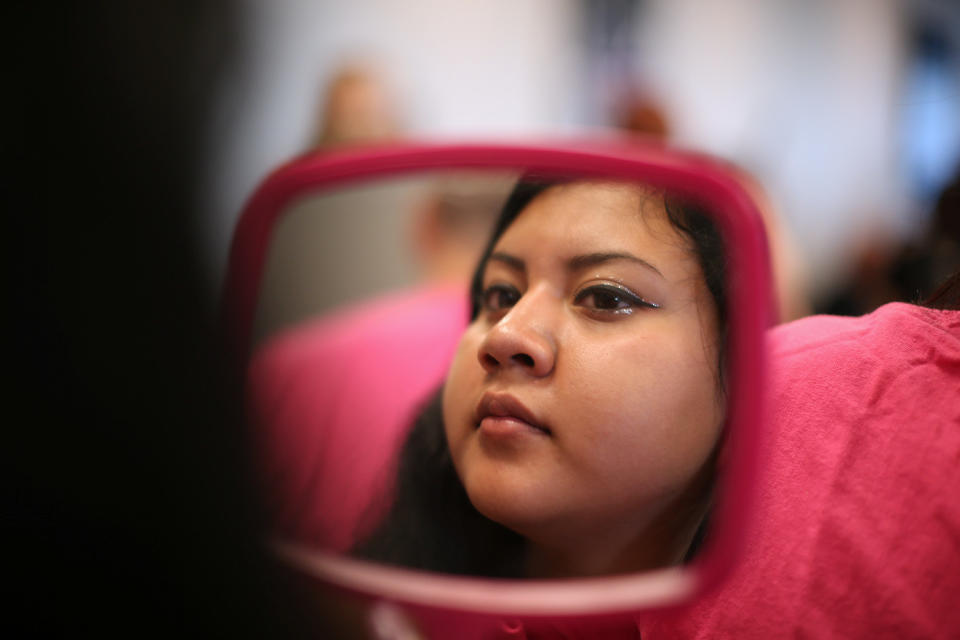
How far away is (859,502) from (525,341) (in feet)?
0.48

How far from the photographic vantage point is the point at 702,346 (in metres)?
0.31

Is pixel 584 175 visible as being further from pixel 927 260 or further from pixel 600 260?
pixel 927 260

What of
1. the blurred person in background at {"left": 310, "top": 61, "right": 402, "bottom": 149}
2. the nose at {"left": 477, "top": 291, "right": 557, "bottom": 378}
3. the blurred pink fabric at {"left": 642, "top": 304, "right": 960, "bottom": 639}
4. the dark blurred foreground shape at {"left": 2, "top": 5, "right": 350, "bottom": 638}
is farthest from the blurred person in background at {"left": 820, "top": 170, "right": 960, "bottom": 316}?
the blurred person in background at {"left": 310, "top": 61, "right": 402, "bottom": 149}

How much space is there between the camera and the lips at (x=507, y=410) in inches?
12.2

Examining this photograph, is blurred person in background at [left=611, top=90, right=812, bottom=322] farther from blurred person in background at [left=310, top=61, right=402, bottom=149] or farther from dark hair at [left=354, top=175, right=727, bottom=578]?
dark hair at [left=354, top=175, right=727, bottom=578]

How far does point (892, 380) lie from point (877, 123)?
6.07ft

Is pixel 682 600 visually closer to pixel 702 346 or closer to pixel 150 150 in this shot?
pixel 702 346

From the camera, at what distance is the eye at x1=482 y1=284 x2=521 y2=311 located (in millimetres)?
327

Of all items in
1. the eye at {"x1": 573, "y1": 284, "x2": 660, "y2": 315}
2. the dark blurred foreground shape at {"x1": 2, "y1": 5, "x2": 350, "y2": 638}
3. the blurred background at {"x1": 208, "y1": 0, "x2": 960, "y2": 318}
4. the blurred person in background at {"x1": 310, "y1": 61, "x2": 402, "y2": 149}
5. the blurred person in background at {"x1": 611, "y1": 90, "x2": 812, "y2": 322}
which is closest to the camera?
the dark blurred foreground shape at {"x1": 2, "y1": 5, "x2": 350, "y2": 638}

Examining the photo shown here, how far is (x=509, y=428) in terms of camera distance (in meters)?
0.31

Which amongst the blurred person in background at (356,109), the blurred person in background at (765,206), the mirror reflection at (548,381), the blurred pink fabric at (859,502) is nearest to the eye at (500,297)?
the mirror reflection at (548,381)

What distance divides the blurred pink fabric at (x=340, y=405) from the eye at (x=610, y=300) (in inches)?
2.9

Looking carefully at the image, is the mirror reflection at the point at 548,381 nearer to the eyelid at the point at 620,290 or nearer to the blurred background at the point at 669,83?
the eyelid at the point at 620,290

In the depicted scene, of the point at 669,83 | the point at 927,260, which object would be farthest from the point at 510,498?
the point at 669,83
